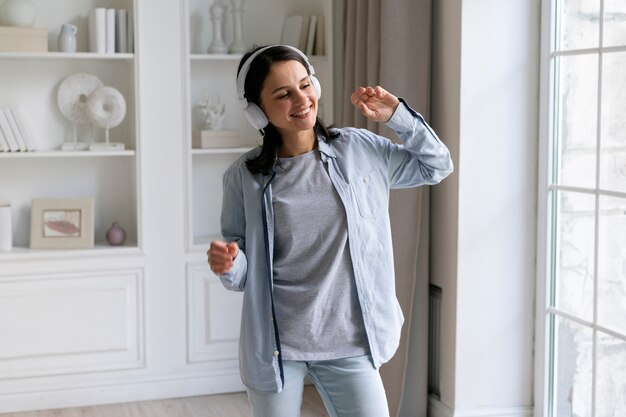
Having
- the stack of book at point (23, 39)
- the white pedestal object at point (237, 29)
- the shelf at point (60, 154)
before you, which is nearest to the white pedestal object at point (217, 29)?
the white pedestal object at point (237, 29)

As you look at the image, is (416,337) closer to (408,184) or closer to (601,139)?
(601,139)

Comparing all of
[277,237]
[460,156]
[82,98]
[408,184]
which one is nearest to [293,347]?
[277,237]

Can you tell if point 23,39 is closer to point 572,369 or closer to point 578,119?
point 578,119

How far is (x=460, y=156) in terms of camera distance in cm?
348

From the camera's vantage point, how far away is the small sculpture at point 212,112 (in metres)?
4.39

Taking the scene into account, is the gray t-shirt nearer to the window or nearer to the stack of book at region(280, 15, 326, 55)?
the window

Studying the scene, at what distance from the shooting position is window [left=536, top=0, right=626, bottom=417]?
122 inches

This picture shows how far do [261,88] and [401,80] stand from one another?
4.72 feet

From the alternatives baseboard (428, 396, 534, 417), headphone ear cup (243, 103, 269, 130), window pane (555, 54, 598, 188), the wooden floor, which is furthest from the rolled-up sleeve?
the wooden floor

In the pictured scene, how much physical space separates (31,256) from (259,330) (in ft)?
6.96

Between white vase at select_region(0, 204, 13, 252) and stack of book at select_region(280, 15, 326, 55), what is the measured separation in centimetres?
152

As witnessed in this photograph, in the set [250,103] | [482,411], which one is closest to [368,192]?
[250,103]

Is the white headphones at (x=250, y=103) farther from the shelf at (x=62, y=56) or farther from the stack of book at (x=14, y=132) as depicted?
the stack of book at (x=14, y=132)

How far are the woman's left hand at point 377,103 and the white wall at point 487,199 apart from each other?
1280 millimetres
